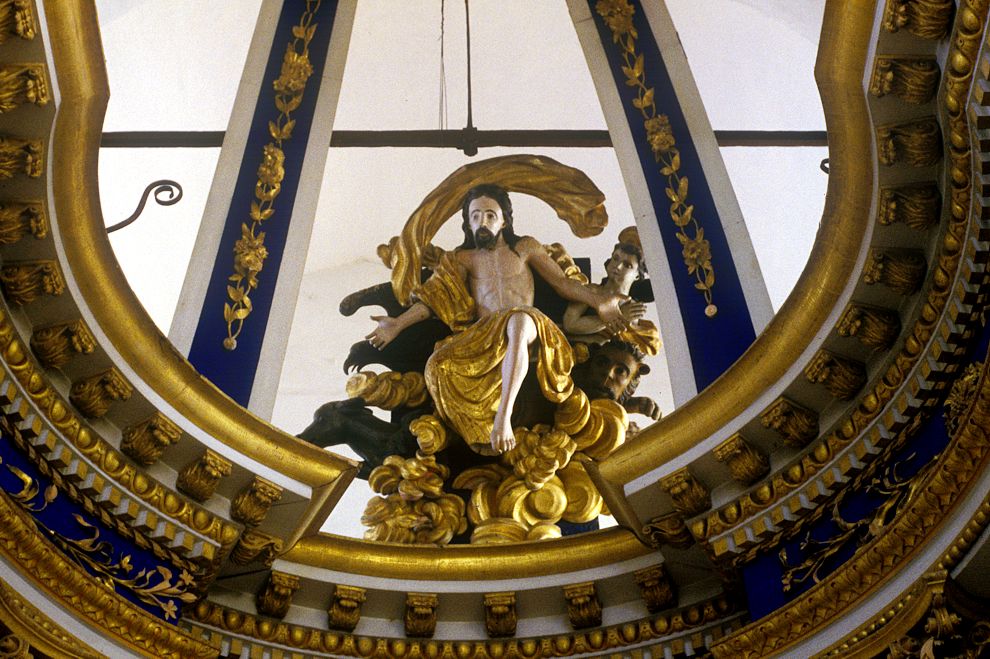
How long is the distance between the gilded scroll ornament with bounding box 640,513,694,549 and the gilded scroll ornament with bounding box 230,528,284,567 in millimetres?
1669

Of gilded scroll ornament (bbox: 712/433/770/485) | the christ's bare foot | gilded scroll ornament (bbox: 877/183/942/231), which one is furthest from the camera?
the christ's bare foot

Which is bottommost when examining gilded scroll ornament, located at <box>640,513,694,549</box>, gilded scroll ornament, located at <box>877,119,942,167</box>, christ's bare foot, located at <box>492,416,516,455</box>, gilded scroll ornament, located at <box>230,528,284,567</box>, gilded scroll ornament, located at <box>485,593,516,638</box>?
gilded scroll ornament, located at <box>485,593,516,638</box>

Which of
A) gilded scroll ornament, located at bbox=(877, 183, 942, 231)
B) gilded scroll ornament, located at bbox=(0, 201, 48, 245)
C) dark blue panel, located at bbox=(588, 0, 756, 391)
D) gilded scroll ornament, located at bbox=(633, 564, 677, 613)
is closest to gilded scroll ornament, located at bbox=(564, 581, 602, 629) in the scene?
gilded scroll ornament, located at bbox=(633, 564, 677, 613)

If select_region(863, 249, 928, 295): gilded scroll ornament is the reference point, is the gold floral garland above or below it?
above

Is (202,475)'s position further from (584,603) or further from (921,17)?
(921,17)

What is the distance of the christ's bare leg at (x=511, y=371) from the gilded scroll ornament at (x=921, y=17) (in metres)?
3.00

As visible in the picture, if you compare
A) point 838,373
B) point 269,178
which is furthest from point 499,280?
point 838,373

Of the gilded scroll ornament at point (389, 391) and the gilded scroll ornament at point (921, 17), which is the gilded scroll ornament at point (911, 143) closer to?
the gilded scroll ornament at point (921, 17)

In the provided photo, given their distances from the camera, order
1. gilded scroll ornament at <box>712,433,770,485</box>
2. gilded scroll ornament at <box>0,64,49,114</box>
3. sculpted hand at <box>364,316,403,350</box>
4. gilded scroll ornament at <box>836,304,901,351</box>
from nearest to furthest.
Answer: gilded scroll ornament at <box>0,64,49,114</box> → gilded scroll ornament at <box>836,304,901,351</box> → gilded scroll ornament at <box>712,433,770,485</box> → sculpted hand at <box>364,316,403,350</box>

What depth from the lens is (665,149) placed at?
9.33 metres

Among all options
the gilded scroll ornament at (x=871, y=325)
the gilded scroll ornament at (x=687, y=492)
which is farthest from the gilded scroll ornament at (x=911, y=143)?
the gilded scroll ornament at (x=687, y=492)

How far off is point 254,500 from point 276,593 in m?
0.51

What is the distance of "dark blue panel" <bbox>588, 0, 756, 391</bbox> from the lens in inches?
317

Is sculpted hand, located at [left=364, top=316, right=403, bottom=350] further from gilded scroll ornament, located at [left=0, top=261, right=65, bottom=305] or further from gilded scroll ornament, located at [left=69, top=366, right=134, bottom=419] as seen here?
gilded scroll ornament, located at [left=0, top=261, right=65, bottom=305]
